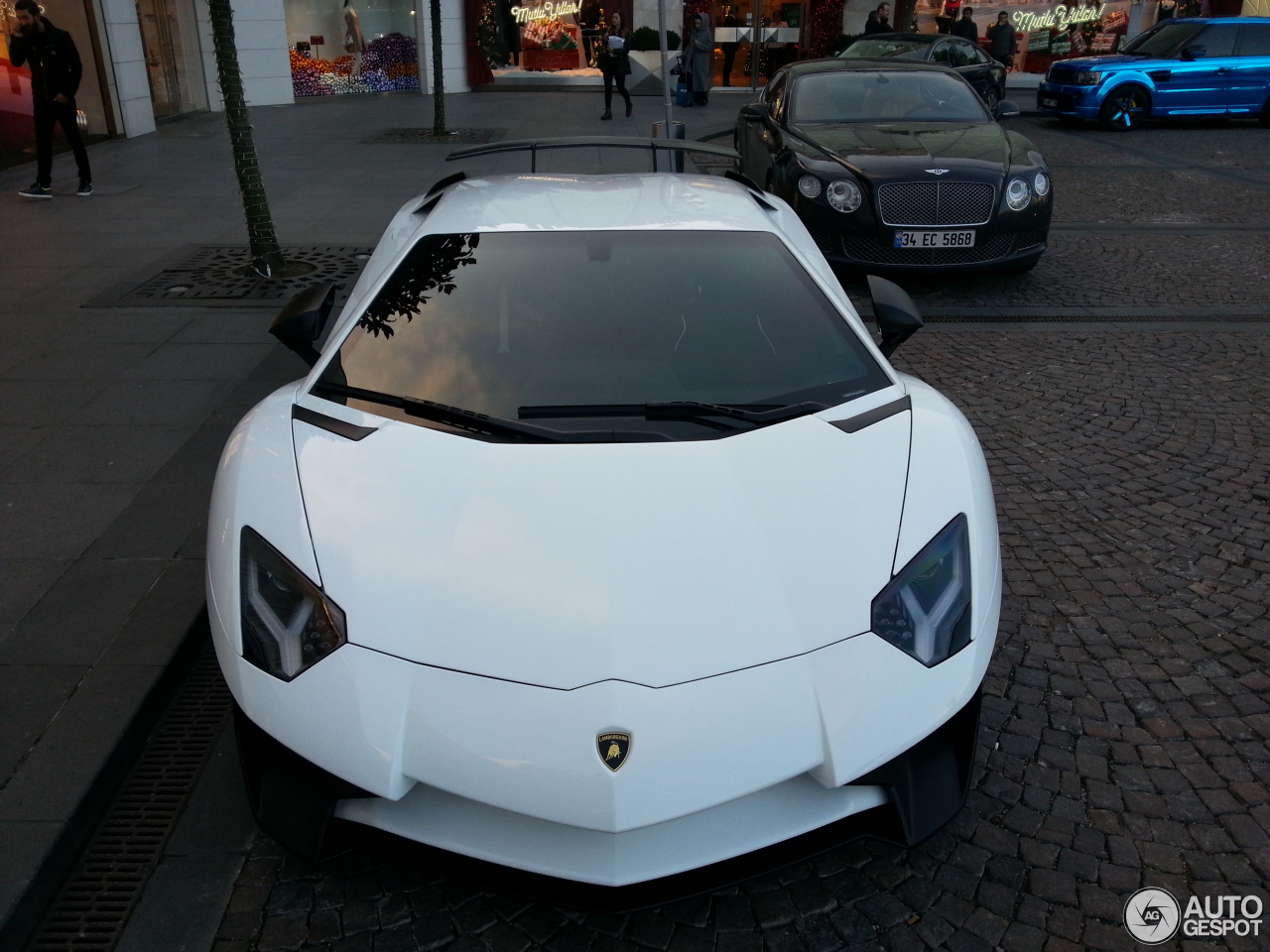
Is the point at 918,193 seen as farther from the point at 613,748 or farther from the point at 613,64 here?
the point at 613,64

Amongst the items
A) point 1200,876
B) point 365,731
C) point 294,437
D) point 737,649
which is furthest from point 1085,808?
point 294,437

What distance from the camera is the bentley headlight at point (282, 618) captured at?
7.38ft

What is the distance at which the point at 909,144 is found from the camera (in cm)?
807

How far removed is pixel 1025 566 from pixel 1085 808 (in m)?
1.41

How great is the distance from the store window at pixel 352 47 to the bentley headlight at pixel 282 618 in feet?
66.6

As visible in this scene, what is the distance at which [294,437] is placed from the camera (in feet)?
9.12

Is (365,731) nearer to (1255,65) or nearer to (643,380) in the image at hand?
(643,380)

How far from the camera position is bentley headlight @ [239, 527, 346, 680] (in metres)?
2.25

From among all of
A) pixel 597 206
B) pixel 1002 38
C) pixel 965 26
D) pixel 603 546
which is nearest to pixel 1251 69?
pixel 965 26

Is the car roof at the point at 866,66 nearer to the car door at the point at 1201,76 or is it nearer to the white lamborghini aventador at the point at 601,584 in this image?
the white lamborghini aventador at the point at 601,584

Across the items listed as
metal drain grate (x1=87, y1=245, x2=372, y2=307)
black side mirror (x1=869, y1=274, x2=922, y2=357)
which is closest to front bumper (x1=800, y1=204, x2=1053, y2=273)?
metal drain grate (x1=87, y1=245, x2=372, y2=307)

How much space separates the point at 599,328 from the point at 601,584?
107cm

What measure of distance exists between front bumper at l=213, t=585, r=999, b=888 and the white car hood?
0.06 meters

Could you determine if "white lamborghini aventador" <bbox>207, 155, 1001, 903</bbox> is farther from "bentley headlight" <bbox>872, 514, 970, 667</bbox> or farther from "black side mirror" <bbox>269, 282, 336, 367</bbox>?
"black side mirror" <bbox>269, 282, 336, 367</bbox>
